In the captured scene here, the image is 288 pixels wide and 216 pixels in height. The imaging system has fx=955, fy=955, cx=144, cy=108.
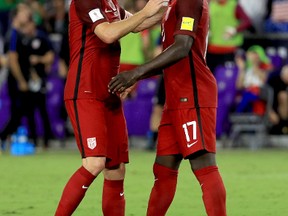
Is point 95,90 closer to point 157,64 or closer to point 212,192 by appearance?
point 157,64

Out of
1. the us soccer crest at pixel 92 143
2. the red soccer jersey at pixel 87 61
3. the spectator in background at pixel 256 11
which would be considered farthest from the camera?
the spectator in background at pixel 256 11

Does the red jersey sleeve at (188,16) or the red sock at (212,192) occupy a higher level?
the red jersey sleeve at (188,16)

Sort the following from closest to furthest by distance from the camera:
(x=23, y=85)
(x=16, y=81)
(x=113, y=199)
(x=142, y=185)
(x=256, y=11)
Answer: (x=113, y=199) < (x=142, y=185) < (x=23, y=85) < (x=16, y=81) < (x=256, y=11)

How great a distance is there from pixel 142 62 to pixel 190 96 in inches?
379

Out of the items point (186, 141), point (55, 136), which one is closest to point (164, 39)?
point (186, 141)

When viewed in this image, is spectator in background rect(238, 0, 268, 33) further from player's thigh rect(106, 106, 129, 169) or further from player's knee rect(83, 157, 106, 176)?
player's knee rect(83, 157, 106, 176)

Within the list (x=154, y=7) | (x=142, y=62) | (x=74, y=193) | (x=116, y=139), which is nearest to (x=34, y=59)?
(x=142, y=62)

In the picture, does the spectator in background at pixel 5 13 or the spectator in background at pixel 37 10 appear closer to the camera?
the spectator in background at pixel 37 10

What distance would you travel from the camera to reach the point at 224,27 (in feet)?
59.2

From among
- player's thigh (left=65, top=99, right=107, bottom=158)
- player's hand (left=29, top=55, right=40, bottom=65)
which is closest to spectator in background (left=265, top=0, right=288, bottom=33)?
player's hand (left=29, top=55, right=40, bottom=65)

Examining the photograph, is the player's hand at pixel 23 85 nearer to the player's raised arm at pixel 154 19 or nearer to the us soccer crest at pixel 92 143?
the player's raised arm at pixel 154 19

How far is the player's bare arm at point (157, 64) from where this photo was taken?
21.9 feet

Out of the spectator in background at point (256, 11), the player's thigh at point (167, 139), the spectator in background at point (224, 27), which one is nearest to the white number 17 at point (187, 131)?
the player's thigh at point (167, 139)

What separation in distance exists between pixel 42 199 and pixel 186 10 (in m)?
3.75
